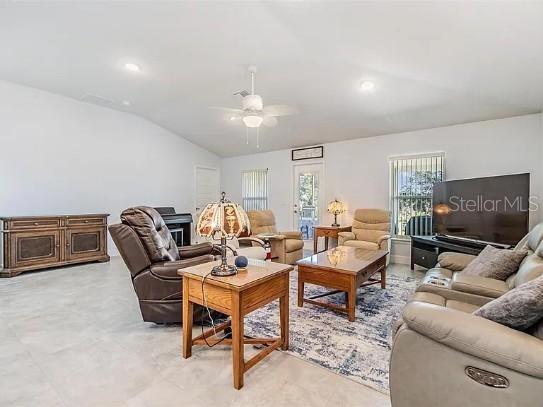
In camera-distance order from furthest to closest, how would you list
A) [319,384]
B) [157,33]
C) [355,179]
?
1. [355,179]
2. [157,33]
3. [319,384]

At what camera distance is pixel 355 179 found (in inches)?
223

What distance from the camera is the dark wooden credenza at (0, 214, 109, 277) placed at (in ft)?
13.4

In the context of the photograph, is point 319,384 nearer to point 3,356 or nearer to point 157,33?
point 3,356

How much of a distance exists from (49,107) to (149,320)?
4.43m

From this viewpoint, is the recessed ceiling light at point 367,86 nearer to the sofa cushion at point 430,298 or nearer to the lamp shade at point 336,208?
the lamp shade at point 336,208

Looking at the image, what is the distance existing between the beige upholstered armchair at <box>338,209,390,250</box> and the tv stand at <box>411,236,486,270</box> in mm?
507

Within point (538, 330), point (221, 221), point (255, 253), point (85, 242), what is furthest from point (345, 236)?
point (85, 242)

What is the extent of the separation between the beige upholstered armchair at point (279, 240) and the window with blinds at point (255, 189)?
1731 millimetres

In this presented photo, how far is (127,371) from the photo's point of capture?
1.87 meters

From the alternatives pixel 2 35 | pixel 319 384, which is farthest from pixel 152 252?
pixel 2 35

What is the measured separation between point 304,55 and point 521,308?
3.09 metres

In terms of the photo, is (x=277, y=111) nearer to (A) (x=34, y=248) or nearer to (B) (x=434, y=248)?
(B) (x=434, y=248)

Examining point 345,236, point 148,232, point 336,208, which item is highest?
point 336,208

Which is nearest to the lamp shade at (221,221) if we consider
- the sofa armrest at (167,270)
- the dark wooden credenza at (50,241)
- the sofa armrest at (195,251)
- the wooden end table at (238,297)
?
the wooden end table at (238,297)
